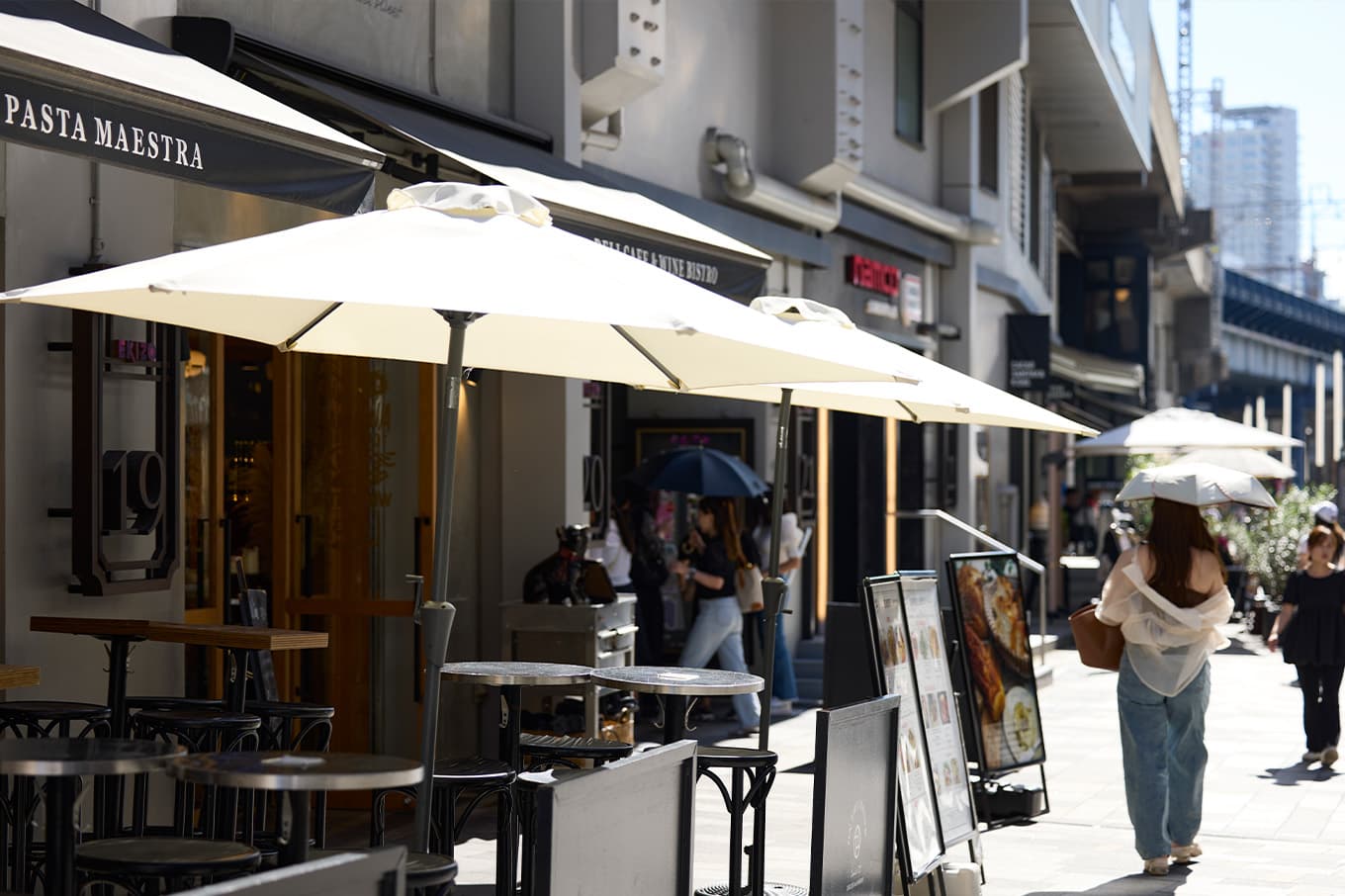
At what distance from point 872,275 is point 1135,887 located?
1141cm

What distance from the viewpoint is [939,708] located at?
26.8ft

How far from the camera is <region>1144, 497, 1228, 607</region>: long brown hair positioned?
8.59 metres

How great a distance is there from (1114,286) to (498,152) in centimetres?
3230

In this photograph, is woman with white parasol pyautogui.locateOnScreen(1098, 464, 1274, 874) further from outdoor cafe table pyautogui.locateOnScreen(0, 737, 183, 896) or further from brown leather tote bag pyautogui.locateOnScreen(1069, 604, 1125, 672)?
outdoor cafe table pyautogui.locateOnScreen(0, 737, 183, 896)

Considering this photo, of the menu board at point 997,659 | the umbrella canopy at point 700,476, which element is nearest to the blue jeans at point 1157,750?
the menu board at point 997,659

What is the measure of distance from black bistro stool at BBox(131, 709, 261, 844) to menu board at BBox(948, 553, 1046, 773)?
4482mm

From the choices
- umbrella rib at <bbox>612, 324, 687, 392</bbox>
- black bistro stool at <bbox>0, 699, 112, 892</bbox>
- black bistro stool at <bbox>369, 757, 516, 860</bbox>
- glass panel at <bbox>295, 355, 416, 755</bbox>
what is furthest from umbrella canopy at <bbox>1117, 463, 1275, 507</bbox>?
black bistro stool at <bbox>0, 699, 112, 892</bbox>

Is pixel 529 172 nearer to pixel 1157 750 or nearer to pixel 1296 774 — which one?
pixel 1157 750

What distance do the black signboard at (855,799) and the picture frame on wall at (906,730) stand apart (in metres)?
1.12

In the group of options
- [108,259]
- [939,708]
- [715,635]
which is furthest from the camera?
[715,635]

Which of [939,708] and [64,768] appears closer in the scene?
[64,768]

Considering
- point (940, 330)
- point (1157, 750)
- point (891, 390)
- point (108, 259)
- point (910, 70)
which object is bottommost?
point (1157, 750)

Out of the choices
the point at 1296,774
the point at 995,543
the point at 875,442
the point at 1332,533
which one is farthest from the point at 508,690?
the point at 875,442

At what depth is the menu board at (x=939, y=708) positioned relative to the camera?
791cm
